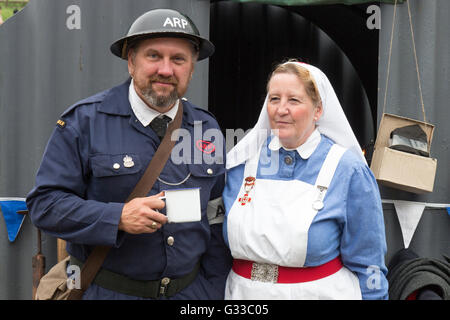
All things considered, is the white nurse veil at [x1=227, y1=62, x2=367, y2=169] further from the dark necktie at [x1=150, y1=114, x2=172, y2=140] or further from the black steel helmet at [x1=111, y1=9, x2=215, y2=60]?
the black steel helmet at [x1=111, y1=9, x2=215, y2=60]

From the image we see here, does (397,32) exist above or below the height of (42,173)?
above

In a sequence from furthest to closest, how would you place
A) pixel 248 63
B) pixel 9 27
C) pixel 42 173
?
pixel 248 63 → pixel 9 27 → pixel 42 173

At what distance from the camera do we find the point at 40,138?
353 cm

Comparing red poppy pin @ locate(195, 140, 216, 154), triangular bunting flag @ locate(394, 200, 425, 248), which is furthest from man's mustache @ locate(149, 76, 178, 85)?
triangular bunting flag @ locate(394, 200, 425, 248)

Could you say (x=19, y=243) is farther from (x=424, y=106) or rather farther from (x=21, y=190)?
(x=424, y=106)

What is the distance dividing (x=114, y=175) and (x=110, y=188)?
2.8 inches

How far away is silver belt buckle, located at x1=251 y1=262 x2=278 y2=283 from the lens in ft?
7.38

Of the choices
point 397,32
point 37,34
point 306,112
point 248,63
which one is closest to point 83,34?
point 37,34

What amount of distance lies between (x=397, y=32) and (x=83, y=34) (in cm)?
243

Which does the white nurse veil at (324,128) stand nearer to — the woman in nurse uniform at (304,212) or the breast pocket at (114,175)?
the woman in nurse uniform at (304,212)

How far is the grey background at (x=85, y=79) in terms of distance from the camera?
3502 millimetres

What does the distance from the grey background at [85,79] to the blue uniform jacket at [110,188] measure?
135 centimetres

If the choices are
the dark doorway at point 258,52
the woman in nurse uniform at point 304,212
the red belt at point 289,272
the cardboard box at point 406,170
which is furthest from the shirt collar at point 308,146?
the dark doorway at point 258,52

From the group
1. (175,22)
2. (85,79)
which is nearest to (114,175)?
(175,22)
